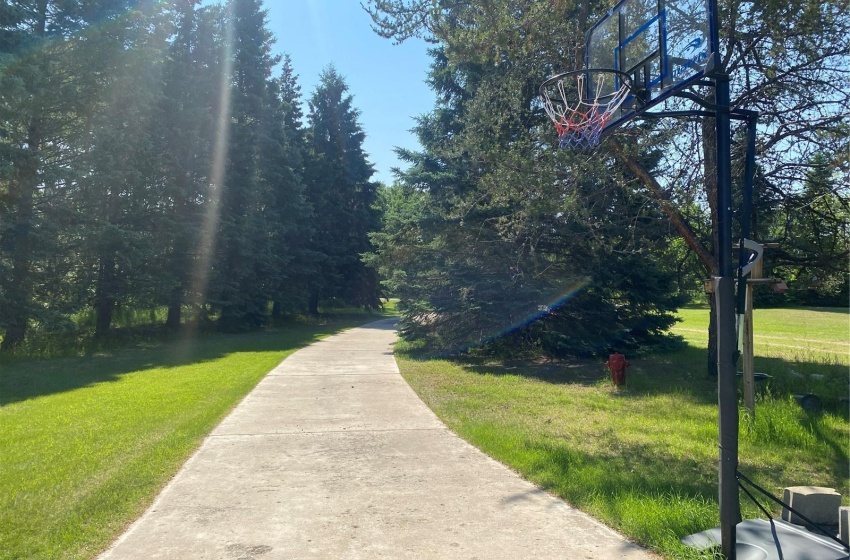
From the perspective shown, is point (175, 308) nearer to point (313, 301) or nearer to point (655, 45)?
point (313, 301)

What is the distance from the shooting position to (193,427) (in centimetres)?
781

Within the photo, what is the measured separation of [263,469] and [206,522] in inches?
54.4

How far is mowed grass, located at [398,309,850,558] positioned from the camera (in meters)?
4.91

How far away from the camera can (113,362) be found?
16.3 meters

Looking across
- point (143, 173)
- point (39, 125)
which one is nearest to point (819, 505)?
point (39, 125)

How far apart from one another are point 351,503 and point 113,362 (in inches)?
528

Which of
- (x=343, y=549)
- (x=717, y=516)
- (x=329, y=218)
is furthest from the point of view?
(x=329, y=218)

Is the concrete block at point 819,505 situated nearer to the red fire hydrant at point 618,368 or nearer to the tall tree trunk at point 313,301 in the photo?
the red fire hydrant at point 618,368

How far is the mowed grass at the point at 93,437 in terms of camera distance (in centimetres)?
463

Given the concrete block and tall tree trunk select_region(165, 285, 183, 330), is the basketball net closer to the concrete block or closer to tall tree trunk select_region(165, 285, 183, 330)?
the concrete block

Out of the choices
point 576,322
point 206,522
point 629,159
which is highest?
point 629,159

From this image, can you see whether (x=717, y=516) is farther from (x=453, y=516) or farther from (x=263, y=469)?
(x=263, y=469)

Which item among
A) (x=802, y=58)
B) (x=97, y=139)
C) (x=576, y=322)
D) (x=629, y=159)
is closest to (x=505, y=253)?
(x=576, y=322)

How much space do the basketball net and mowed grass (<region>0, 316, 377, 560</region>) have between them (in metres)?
5.22
